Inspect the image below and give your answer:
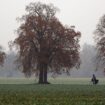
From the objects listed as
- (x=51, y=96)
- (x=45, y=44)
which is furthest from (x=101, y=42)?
(x=51, y=96)

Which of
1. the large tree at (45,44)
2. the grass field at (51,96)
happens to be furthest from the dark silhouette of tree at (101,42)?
the grass field at (51,96)

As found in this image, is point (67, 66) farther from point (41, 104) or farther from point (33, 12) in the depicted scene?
point (41, 104)

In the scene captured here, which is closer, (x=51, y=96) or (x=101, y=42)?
(x=51, y=96)

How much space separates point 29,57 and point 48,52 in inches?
171

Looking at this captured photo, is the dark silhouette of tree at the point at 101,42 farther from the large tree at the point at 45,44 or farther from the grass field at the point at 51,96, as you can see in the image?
the grass field at the point at 51,96

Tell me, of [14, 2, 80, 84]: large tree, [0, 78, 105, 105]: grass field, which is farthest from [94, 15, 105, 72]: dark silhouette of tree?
[0, 78, 105, 105]: grass field

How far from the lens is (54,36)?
7900cm

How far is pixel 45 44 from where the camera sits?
76.6 meters

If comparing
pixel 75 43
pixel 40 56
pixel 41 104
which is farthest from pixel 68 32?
pixel 41 104

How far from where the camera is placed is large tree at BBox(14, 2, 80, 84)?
76.4m

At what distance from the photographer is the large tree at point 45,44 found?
76438 millimetres

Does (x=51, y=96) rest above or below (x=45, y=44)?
below

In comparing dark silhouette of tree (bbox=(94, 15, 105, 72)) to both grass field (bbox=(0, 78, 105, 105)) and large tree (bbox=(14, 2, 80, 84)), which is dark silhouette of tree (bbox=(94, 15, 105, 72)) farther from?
grass field (bbox=(0, 78, 105, 105))

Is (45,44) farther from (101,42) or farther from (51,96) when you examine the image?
→ (51,96)
